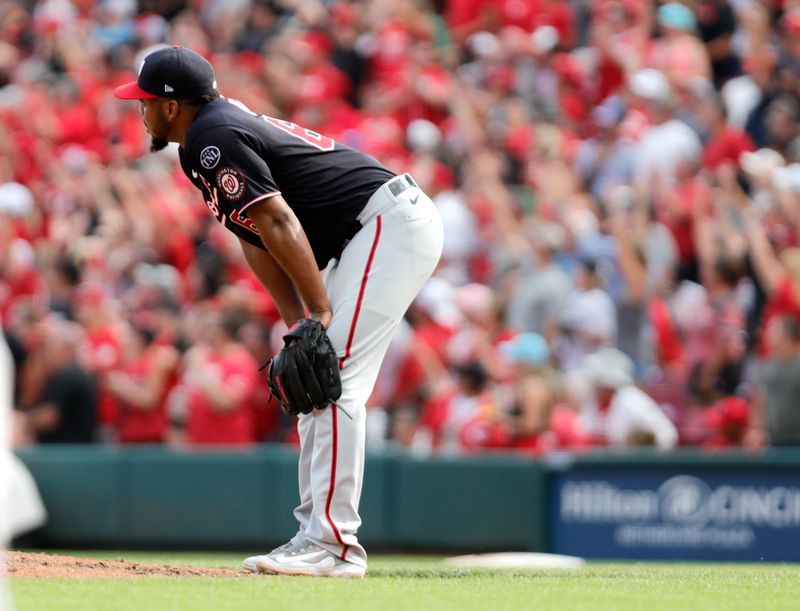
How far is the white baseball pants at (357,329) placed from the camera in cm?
603

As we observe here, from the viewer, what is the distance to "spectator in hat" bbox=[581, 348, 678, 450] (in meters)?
11.1

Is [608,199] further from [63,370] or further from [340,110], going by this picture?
[63,370]

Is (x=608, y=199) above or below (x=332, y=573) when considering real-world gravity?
above

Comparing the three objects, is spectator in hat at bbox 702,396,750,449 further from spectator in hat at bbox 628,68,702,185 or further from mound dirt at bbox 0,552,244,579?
mound dirt at bbox 0,552,244,579

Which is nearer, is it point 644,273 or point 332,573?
point 332,573

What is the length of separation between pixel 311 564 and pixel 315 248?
1341mm

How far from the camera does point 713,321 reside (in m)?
11.3

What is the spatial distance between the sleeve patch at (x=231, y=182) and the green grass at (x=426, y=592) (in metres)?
1.52

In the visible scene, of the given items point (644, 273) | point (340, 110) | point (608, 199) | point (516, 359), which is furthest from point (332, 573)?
point (340, 110)

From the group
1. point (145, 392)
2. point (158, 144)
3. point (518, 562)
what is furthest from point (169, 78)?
point (145, 392)

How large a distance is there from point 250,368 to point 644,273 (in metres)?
3.31

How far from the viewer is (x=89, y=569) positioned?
21.3 feet

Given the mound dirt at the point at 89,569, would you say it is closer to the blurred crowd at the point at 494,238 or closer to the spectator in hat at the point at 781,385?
the blurred crowd at the point at 494,238

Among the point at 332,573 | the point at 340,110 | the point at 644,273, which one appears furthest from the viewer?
the point at 340,110
